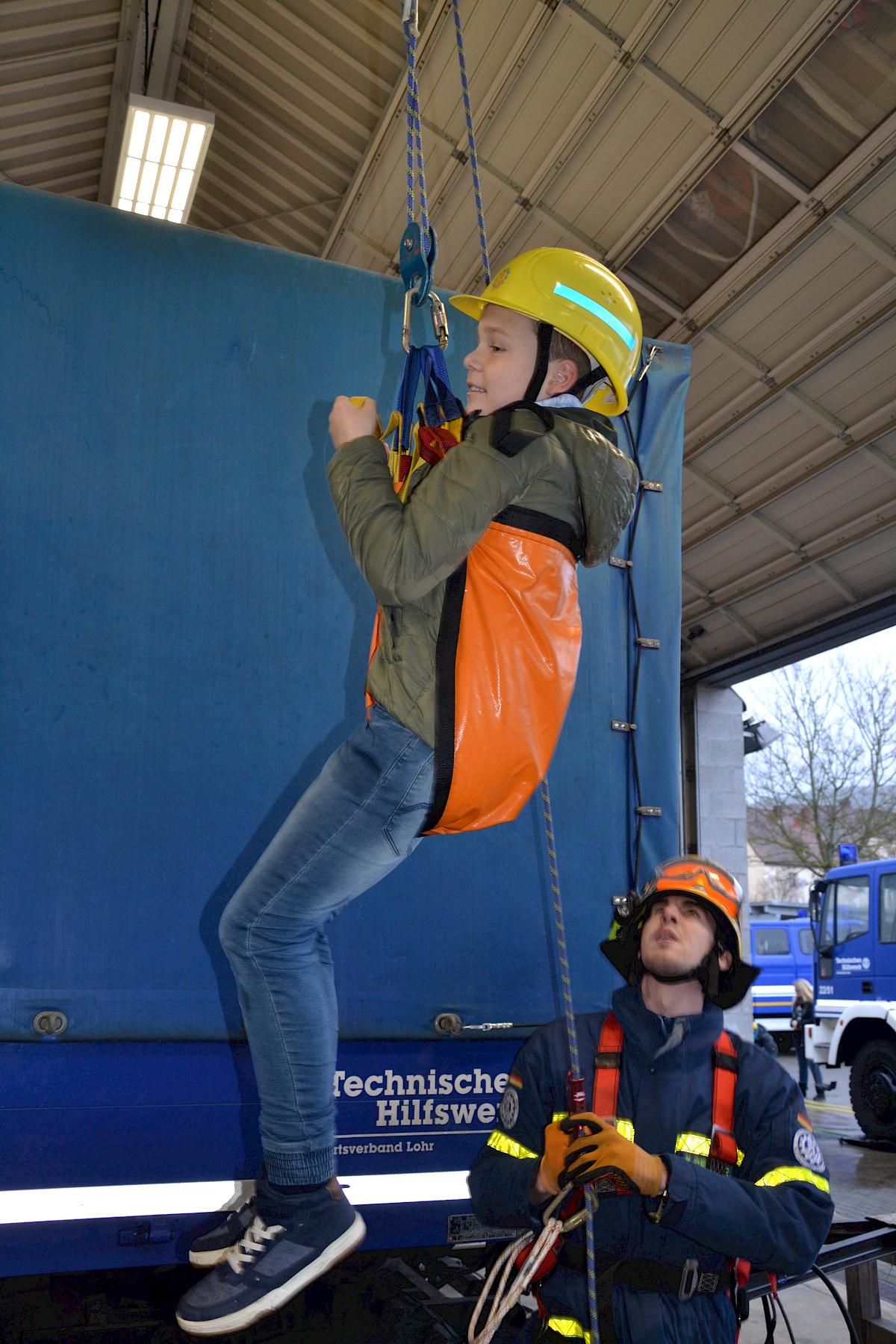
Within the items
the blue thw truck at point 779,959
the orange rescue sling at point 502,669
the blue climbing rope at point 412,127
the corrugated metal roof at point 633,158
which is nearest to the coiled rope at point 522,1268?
the orange rescue sling at point 502,669

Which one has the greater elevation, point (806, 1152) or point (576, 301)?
point (576, 301)

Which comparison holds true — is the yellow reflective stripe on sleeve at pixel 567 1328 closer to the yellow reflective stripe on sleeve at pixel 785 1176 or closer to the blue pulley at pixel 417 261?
the yellow reflective stripe on sleeve at pixel 785 1176

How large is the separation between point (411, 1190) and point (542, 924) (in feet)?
2.57

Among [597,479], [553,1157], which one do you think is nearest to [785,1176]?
[553,1157]

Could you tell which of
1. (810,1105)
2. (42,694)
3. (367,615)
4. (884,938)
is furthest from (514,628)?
(810,1105)

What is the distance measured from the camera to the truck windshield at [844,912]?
12.3m

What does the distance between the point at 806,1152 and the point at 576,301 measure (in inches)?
77.6

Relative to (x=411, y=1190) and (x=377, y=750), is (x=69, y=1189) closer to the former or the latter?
(x=411, y=1190)

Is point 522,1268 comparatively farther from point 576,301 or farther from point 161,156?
point 161,156

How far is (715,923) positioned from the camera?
2.79 meters

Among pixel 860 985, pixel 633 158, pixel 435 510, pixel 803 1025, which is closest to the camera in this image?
pixel 435 510

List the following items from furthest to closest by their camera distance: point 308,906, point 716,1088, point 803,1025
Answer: point 803,1025, point 716,1088, point 308,906

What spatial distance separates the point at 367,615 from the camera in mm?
3020

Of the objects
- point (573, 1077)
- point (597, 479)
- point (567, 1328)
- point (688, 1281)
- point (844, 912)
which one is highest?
point (597, 479)
